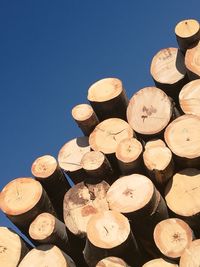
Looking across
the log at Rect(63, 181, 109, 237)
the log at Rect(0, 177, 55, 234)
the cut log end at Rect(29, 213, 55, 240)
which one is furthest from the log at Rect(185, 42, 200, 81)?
the cut log end at Rect(29, 213, 55, 240)

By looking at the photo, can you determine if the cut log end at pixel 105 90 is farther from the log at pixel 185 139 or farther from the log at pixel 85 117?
the log at pixel 185 139

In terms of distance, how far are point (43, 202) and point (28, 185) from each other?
0.19 metres

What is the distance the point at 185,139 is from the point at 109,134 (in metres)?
0.72

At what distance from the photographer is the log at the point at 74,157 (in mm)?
4539

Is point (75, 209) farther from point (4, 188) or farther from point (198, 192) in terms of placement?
point (198, 192)

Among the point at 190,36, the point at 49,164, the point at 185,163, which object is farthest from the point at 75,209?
the point at 190,36

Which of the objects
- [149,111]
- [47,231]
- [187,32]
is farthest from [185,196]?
[187,32]

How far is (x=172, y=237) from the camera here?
139 inches

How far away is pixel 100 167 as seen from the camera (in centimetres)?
413

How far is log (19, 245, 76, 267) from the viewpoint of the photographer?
147 inches

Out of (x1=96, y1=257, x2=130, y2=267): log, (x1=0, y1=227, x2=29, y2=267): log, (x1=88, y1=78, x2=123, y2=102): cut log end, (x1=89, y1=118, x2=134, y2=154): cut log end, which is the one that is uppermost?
(x1=88, y1=78, x2=123, y2=102): cut log end

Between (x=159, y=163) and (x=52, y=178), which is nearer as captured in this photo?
(x=159, y=163)

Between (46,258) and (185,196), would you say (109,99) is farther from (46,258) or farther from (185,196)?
(46,258)

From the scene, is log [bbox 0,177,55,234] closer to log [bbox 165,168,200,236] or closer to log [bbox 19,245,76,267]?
log [bbox 19,245,76,267]
